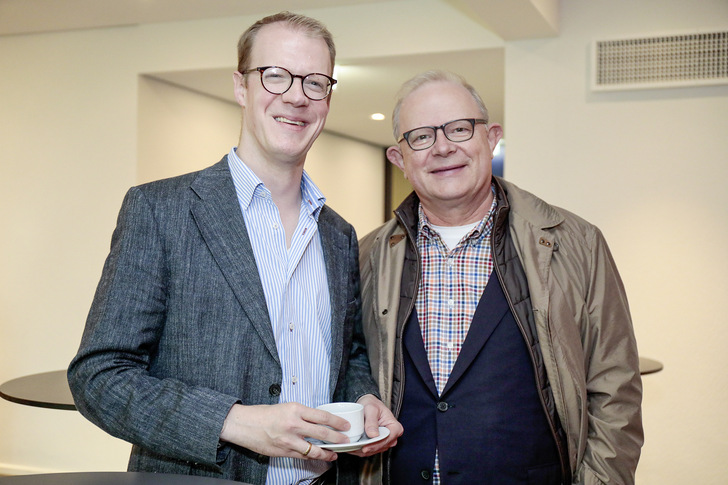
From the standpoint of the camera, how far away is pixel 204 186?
5.14 ft

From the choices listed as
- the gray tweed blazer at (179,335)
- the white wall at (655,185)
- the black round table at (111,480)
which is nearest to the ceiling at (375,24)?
the white wall at (655,185)

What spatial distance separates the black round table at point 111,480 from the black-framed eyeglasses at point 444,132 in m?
1.13

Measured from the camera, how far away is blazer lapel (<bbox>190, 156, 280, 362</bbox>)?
1.47 m

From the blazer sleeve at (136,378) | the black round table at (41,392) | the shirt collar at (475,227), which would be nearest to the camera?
the blazer sleeve at (136,378)

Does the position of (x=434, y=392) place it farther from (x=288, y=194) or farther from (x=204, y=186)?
(x=204, y=186)

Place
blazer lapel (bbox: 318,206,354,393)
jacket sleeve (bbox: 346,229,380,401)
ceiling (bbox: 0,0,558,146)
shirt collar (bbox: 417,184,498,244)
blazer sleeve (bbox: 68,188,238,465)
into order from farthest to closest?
1. ceiling (bbox: 0,0,558,146)
2. shirt collar (bbox: 417,184,498,244)
3. jacket sleeve (bbox: 346,229,380,401)
4. blazer lapel (bbox: 318,206,354,393)
5. blazer sleeve (bbox: 68,188,238,465)

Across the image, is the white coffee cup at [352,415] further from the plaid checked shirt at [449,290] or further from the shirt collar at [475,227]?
the shirt collar at [475,227]

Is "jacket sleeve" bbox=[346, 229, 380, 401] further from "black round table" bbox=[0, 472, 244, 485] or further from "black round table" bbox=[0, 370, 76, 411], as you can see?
"black round table" bbox=[0, 370, 76, 411]

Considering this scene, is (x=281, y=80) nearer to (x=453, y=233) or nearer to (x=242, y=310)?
(x=242, y=310)

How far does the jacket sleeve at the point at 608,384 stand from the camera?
1.82m

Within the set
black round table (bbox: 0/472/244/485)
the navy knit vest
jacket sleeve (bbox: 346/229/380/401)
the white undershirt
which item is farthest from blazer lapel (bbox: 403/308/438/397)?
black round table (bbox: 0/472/244/485)

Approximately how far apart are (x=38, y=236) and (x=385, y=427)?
431cm

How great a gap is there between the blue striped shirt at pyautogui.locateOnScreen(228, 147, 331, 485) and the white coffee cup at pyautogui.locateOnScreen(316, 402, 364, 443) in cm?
13

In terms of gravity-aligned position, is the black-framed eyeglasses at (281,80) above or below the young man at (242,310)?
above
